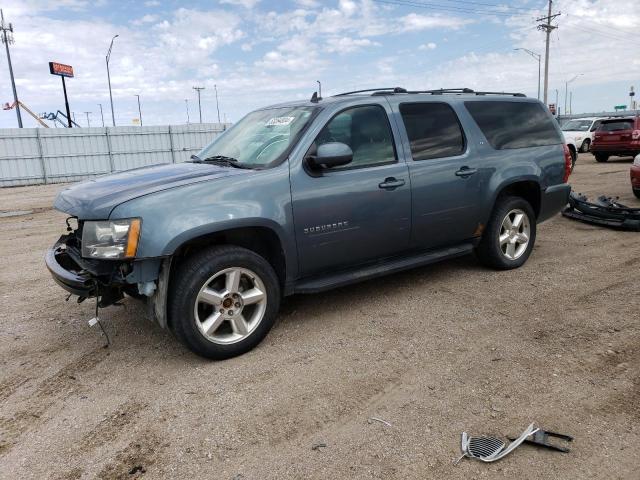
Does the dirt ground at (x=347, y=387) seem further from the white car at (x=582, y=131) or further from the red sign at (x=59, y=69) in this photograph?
the red sign at (x=59, y=69)

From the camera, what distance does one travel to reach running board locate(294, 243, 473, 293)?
4.01m

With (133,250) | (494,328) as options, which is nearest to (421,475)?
(494,328)

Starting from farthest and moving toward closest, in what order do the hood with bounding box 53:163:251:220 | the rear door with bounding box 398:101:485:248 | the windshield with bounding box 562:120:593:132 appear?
1. the windshield with bounding box 562:120:593:132
2. the rear door with bounding box 398:101:485:248
3. the hood with bounding box 53:163:251:220

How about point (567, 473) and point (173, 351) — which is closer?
point (567, 473)

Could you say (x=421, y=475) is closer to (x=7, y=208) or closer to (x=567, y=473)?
(x=567, y=473)

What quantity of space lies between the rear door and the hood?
64.3 inches

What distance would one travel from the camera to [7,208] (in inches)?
540

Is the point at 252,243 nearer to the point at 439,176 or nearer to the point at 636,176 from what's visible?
the point at 439,176

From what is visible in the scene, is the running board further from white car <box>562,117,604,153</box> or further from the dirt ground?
white car <box>562,117,604,153</box>

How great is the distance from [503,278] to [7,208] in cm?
1355

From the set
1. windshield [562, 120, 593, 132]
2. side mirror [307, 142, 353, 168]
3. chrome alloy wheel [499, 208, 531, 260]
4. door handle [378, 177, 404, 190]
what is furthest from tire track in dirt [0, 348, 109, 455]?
windshield [562, 120, 593, 132]

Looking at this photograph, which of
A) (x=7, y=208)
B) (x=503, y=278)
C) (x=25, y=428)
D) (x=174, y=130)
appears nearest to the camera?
(x=25, y=428)

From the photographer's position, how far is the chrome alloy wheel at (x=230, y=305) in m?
3.49

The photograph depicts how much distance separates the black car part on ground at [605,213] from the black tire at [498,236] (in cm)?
240
